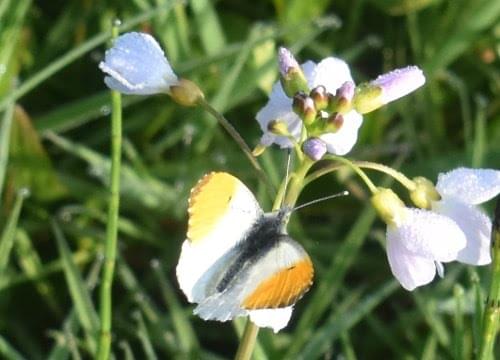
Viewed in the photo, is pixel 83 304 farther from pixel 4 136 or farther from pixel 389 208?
pixel 389 208

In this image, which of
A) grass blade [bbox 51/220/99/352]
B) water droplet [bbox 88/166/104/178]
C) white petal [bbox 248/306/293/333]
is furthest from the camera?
water droplet [bbox 88/166/104/178]

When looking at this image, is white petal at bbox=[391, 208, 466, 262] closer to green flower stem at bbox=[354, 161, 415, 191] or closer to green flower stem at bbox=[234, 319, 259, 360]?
green flower stem at bbox=[354, 161, 415, 191]

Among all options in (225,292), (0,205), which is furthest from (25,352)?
(225,292)

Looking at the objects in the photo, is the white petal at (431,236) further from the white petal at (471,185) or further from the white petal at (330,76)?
the white petal at (330,76)

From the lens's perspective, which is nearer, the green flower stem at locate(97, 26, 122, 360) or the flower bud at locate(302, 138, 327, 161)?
the flower bud at locate(302, 138, 327, 161)

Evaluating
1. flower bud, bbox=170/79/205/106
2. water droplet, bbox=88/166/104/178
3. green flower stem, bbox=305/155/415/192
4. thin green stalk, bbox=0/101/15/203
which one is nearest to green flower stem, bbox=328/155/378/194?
green flower stem, bbox=305/155/415/192

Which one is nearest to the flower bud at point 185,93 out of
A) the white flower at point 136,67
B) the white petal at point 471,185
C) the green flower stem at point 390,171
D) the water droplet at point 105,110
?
the white flower at point 136,67
